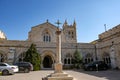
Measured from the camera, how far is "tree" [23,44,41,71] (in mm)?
24587

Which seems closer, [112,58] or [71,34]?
[112,58]

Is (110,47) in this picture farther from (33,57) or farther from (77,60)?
(33,57)

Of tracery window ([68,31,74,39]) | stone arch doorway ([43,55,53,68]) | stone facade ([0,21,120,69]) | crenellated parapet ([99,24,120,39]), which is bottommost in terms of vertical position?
stone arch doorway ([43,55,53,68])

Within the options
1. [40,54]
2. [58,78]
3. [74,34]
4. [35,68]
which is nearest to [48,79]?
[58,78]

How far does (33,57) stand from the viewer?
24.7 metres

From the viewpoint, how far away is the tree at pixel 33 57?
24587 millimetres

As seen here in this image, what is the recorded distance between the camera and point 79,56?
27.4 metres

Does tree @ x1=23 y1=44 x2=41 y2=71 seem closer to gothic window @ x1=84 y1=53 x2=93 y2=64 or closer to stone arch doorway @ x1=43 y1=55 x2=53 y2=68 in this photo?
stone arch doorway @ x1=43 y1=55 x2=53 y2=68

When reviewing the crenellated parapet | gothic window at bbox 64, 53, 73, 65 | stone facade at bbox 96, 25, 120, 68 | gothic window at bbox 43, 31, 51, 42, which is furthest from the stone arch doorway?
the crenellated parapet

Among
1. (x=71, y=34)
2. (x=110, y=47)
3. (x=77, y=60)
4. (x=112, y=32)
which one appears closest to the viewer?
(x=110, y=47)

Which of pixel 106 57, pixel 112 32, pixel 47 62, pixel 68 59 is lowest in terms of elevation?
pixel 47 62

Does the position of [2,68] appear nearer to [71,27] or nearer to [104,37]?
[104,37]

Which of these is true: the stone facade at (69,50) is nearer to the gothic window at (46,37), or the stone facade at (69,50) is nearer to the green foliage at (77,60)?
the green foliage at (77,60)

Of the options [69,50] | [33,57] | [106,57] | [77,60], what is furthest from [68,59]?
[33,57]
